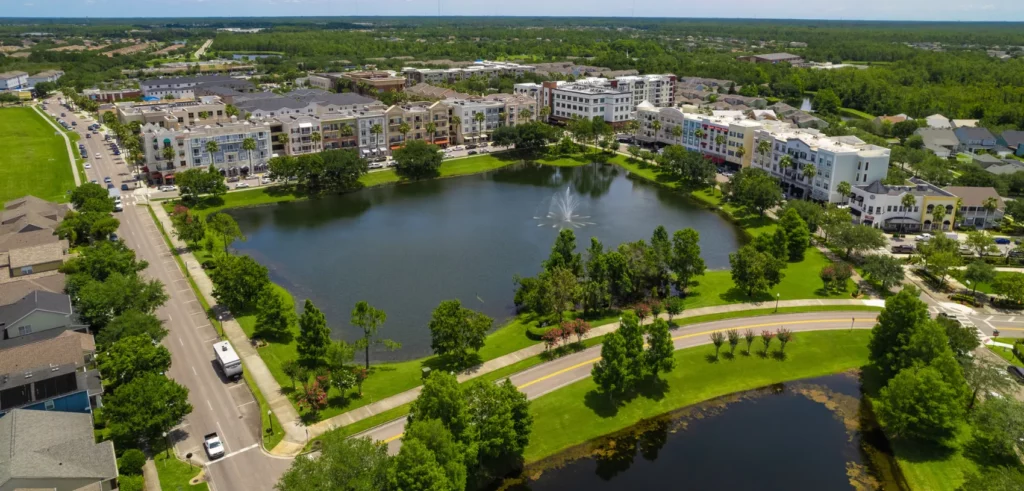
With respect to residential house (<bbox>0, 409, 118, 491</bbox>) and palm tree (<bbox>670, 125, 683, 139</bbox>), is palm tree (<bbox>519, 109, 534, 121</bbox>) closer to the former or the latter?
palm tree (<bbox>670, 125, 683, 139</bbox>)

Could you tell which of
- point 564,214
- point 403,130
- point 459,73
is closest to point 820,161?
point 564,214

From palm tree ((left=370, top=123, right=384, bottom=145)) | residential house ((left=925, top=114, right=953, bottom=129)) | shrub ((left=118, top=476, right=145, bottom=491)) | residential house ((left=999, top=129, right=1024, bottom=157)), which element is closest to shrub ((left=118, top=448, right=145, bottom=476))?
shrub ((left=118, top=476, right=145, bottom=491))

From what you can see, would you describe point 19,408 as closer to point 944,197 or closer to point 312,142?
point 312,142

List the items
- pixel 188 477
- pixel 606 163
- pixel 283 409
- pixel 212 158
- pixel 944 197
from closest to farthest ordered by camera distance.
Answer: pixel 188 477 < pixel 283 409 < pixel 944 197 < pixel 212 158 < pixel 606 163

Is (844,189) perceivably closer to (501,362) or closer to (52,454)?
(501,362)

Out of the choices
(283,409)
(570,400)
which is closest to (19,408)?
(283,409)

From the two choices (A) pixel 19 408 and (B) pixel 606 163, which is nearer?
(A) pixel 19 408
